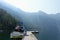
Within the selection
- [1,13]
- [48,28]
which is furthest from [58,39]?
[1,13]

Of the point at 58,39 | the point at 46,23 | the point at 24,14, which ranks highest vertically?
the point at 24,14

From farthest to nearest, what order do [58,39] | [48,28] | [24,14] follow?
[48,28], [24,14], [58,39]

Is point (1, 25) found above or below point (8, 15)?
below

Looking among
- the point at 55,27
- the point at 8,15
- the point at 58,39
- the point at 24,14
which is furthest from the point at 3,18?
the point at 55,27

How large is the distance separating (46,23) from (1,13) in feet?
19.6

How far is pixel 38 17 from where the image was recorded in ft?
59.9

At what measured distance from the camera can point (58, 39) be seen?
42.4ft

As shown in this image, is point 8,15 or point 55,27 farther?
point 55,27

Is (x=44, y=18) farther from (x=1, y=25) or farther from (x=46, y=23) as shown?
(x=1, y=25)

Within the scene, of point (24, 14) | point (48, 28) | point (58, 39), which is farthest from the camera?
point (48, 28)

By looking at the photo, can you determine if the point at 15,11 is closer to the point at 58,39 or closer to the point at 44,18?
the point at 44,18

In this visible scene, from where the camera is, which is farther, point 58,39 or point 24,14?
point 24,14

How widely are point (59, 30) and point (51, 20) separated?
159 centimetres

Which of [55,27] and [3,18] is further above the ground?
[3,18]
